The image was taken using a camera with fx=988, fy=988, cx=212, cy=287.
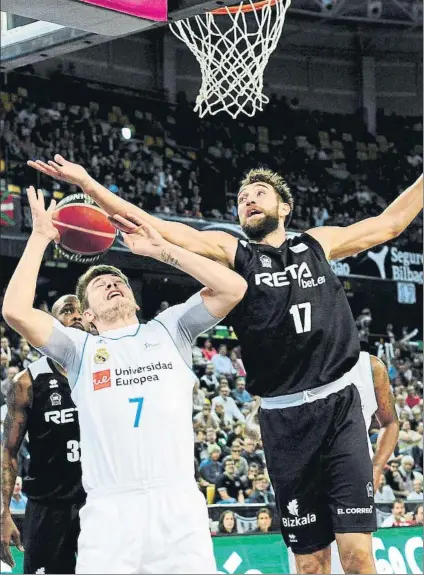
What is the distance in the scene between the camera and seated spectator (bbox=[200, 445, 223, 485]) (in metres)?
10.5

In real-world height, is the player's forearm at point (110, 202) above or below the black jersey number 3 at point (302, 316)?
above

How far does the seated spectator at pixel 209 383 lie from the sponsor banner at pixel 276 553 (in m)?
3.60

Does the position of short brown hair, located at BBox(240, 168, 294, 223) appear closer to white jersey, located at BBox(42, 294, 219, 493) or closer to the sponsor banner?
white jersey, located at BBox(42, 294, 219, 493)

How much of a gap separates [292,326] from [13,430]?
5.25ft

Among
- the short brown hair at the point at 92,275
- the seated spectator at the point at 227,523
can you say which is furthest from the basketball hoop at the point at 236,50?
the seated spectator at the point at 227,523

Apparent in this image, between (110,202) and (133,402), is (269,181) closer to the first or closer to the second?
(110,202)

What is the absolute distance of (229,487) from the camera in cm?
1055

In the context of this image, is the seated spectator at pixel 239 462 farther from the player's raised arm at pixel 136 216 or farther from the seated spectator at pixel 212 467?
the player's raised arm at pixel 136 216

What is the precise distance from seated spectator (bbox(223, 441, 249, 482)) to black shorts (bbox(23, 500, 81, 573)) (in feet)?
19.4

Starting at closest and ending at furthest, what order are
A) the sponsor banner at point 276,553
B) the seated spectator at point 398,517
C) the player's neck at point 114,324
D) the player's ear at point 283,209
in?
the player's neck at point 114,324
the player's ear at point 283,209
the sponsor banner at point 276,553
the seated spectator at point 398,517

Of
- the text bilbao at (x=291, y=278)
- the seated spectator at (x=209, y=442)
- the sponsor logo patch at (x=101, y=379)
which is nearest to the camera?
the sponsor logo patch at (x=101, y=379)

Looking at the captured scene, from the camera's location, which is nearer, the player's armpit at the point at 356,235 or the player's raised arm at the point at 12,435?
the player's armpit at the point at 356,235

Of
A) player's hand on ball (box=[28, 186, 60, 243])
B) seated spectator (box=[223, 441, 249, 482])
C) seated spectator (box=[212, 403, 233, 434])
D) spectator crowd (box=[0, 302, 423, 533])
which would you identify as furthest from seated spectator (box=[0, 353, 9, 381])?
player's hand on ball (box=[28, 186, 60, 243])

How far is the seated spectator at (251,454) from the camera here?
11.2 m
